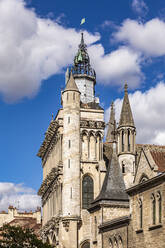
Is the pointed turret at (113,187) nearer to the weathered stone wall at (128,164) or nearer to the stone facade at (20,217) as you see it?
the weathered stone wall at (128,164)

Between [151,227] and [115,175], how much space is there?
1452 centimetres

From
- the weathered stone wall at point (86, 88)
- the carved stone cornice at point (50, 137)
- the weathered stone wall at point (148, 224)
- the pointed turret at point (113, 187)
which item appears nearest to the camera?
the weathered stone wall at point (148, 224)

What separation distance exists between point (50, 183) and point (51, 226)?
17.4ft

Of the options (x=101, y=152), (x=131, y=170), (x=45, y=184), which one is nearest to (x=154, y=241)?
(x=131, y=170)

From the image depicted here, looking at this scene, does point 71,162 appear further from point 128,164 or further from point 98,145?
point 128,164

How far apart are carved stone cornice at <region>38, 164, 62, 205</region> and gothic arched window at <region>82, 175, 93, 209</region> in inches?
102

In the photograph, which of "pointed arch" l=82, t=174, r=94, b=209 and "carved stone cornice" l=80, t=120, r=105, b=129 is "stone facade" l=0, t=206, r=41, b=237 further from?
"carved stone cornice" l=80, t=120, r=105, b=129

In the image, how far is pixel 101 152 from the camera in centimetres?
5344

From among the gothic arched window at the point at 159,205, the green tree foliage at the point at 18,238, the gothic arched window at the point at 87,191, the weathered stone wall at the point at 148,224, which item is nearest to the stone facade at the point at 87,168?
the gothic arched window at the point at 87,191

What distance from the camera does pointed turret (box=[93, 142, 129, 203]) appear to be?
39.4 metres

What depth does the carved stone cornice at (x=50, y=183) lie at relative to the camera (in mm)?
52550

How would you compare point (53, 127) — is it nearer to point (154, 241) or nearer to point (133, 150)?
point (133, 150)

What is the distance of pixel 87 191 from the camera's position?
51.5m

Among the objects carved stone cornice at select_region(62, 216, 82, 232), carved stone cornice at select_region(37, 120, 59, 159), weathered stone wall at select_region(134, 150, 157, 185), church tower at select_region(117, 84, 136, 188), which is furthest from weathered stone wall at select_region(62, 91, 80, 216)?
weathered stone wall at select_region(134, 150, 157, 185)
